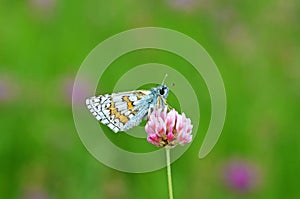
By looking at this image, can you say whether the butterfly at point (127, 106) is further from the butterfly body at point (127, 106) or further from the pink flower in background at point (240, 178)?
the pink flower in background at point (240, 178)

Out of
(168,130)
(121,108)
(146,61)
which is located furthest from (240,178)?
(168,130)

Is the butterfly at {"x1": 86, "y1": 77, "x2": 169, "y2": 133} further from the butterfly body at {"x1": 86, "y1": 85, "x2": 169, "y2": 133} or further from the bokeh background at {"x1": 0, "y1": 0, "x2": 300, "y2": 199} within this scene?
the bokeh background at {"x1": 0, "y1": 0, "x2": 300, "y2": 199}

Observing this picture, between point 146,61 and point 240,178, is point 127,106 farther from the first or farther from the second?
point 146,61

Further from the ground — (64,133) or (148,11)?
(148,11)

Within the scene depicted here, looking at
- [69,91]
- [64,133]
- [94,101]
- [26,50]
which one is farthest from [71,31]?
[94,101]

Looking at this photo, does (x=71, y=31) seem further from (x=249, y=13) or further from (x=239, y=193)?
(x=239, y=193)

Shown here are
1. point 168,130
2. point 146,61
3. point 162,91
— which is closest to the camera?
point 168,130
